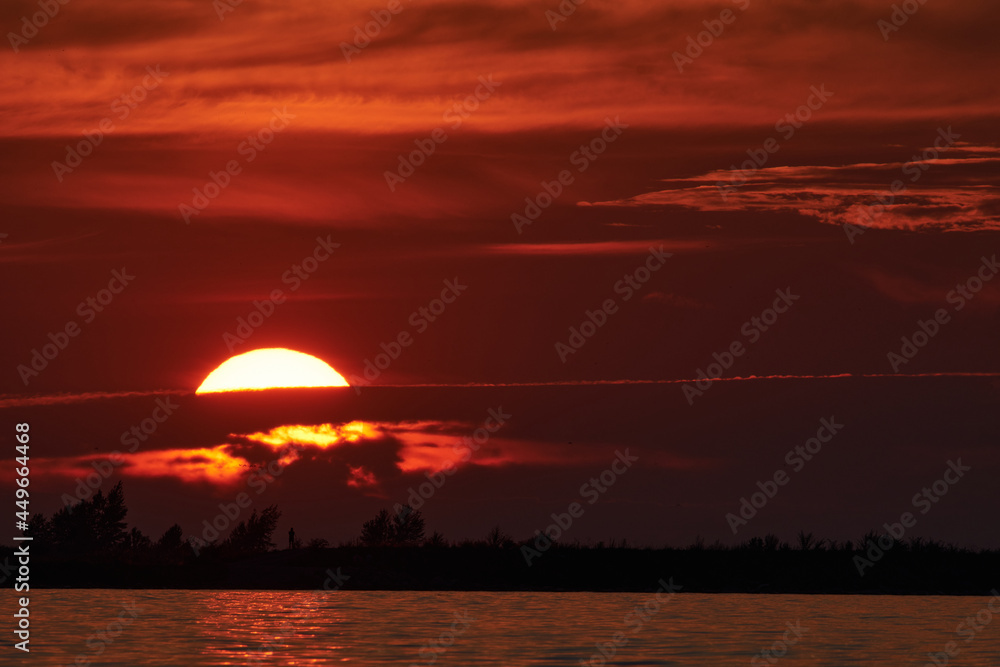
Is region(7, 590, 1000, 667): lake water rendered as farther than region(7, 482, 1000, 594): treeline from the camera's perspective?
No

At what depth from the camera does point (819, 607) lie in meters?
61.4

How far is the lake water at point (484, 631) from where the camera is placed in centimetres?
3716

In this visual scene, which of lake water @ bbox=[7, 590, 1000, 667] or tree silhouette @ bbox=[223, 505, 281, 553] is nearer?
lake water @ bbox=[7, 590, 1000, 667]

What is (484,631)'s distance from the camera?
44.6m

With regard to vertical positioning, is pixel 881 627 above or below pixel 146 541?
below

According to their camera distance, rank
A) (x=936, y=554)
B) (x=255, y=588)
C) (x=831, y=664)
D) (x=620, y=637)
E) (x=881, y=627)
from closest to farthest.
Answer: (x=831, y=664) → (x=620, y=637) → (x=881, y=627) → (x=255, y=588) → (x=936, y=554)

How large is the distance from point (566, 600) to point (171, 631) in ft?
83.3

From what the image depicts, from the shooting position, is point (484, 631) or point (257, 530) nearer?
point (484, 631)

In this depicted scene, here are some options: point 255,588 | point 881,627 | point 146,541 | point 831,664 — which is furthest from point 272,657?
point 146,541

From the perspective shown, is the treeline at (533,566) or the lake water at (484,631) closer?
the lake water at (484,631)

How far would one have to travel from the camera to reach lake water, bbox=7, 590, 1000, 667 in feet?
122

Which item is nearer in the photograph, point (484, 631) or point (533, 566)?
point (484, 631)

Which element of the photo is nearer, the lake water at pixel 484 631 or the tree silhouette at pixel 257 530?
the lake water at pixel 484 631

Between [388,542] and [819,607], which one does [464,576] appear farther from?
[819,607]
